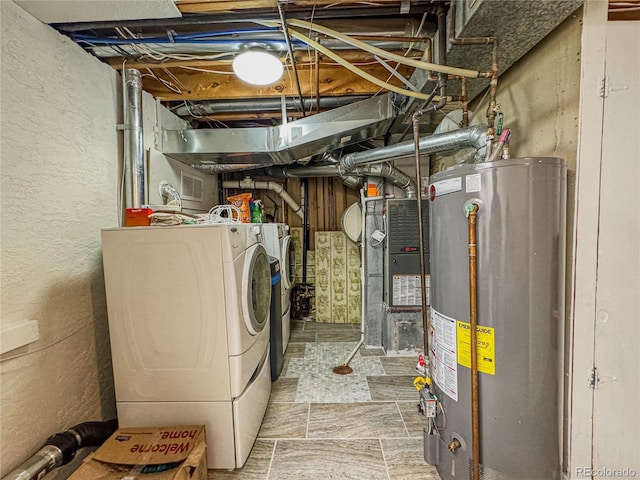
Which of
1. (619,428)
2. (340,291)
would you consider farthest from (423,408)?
(340,291)

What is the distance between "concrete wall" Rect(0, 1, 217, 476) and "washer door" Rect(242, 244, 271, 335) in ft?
3.18

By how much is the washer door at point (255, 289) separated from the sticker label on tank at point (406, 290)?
139 centimetres

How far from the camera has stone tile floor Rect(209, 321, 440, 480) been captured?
1.54 meters

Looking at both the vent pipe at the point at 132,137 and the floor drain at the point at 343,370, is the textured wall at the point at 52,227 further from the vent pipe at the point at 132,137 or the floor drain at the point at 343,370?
the floor drain at the point at 343,370

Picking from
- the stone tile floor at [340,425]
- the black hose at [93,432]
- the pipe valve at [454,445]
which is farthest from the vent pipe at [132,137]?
the pipe valve at [454,445]

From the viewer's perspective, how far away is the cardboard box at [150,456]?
1.22 meters

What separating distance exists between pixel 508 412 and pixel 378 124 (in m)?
2.03

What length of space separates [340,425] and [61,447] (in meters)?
1.49

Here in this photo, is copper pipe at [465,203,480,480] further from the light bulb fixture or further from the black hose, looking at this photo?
the black hose

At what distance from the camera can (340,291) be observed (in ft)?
13.0

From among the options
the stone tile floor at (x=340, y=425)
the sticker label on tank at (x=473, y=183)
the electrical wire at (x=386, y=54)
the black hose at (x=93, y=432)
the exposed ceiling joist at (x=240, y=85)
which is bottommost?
the stone tile floor at (x=340, y=425)

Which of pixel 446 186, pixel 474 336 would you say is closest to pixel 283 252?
pixel 446 186

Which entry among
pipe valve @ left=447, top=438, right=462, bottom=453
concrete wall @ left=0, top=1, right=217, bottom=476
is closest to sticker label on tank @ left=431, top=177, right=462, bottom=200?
pipe valve @ left=447, top=438, right=462, bottom=453

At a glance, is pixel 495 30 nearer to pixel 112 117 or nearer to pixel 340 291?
pixel 112 117
